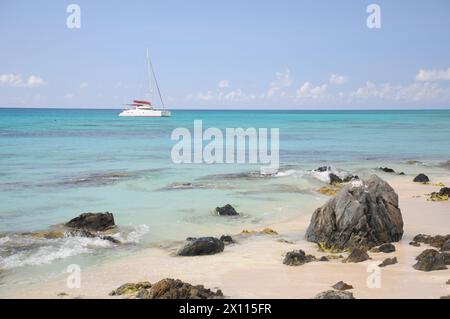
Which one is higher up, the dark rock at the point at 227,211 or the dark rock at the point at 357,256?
the dark rock at the point at 357,256

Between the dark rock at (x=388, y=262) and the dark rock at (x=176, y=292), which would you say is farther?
the dark rock at (x=388, y=262)

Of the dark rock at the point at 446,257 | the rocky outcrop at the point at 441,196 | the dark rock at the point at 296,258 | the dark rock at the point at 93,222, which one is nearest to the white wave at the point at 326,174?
the rocky outcrop at the point at 441,196

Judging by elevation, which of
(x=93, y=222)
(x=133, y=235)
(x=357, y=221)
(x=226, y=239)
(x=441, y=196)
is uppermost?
(x=357, y=221)

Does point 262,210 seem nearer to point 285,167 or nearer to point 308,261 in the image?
point 308,261

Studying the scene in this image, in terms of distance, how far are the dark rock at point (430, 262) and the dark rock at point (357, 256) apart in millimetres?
1216

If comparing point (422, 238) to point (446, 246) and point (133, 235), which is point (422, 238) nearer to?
point (446, 246)

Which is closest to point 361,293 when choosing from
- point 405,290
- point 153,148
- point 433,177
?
point 405,290

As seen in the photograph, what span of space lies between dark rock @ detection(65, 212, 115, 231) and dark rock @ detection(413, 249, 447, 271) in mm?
10006

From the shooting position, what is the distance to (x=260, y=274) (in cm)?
1160

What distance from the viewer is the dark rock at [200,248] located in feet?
44.0

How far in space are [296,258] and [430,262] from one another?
3.06 meters

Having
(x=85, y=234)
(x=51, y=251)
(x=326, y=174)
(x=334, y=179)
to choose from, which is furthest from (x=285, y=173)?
(x=51, y=251)

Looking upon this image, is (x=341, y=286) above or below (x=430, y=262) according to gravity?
below

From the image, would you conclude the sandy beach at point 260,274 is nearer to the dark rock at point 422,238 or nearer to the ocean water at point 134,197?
the dark rock at point 422,238
